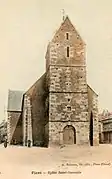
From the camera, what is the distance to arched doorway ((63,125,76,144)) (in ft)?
5.57

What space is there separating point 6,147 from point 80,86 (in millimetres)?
431

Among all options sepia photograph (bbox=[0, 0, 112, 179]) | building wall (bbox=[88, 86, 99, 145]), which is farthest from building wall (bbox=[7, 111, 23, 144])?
building wall (bbox=[88, 86, 99, 145])

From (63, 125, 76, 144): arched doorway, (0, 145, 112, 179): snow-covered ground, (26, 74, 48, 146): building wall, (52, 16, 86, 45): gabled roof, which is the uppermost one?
(52, 16, 86, 45): gabled roof

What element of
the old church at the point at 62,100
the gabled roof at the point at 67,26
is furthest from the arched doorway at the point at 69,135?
the gabled roof at the point at 67,26

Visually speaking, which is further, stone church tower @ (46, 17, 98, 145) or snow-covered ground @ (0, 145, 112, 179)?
stone church tower @ (46, 17, 98, 145)

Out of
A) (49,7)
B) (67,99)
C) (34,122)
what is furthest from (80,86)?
(49,7)

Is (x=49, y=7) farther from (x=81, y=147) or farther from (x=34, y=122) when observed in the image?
(x=81, y=147)

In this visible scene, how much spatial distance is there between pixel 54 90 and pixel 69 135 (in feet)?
0.70

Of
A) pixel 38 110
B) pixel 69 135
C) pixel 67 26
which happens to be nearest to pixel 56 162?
pixel 69 135

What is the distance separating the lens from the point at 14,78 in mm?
1692

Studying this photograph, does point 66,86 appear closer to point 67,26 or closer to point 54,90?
point 54,90

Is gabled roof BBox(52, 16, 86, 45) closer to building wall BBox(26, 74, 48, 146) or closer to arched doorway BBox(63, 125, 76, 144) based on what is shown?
building wall BBox(26, 74, 48, 146)

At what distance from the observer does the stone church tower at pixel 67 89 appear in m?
1.71

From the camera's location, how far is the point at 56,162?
5.40 feet
